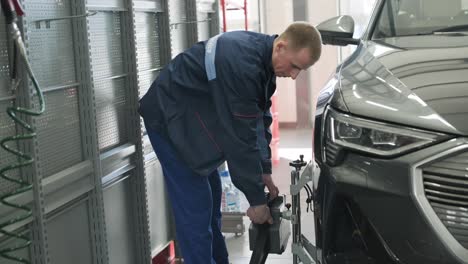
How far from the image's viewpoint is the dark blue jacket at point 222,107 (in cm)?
304

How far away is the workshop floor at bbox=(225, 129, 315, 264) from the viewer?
431cm

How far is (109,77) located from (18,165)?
3.64 feet

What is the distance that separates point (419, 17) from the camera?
10.8 feet

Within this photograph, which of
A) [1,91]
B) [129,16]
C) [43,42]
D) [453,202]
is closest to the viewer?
[453,202]

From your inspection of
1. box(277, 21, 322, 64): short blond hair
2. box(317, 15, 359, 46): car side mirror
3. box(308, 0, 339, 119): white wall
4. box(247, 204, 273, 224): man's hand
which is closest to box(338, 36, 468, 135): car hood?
box(277, 21, 322, 64): short blond hair

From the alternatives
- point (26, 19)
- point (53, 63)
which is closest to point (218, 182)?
point (53, 63)

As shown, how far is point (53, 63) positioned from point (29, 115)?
41 cm

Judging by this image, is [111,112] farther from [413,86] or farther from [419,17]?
[413,86]

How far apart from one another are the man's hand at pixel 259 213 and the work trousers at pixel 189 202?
41cm

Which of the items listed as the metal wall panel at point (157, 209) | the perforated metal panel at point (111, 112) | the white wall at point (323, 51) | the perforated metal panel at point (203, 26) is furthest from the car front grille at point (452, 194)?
the white wall at point (323, 51)

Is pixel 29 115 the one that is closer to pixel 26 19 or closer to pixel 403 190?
pixel 26 19

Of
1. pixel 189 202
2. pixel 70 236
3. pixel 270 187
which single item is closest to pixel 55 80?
pixel 70 236

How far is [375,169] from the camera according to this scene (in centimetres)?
221

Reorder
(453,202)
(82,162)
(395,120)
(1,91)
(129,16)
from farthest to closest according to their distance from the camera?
(129,16)
(82,162)
(1,91)
(395,120)
(453,202)
